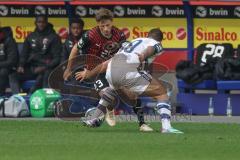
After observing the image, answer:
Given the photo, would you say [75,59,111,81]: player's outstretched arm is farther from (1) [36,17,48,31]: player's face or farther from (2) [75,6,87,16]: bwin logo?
(2) [75,6,87,16]: bwin logo

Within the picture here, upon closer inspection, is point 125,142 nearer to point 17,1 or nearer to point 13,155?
point 13,155

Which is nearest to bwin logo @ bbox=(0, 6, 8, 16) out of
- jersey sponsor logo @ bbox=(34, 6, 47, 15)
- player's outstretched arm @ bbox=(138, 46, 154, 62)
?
jersey sponsor logo @ bbox=(34, 6, 47, 15)

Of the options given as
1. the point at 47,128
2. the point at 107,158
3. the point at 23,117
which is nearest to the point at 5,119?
the point at 23,117

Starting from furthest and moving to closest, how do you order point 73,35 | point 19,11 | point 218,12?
point 19,11
point 218,12
point 73,35

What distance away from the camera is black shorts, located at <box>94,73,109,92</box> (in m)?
A: 15.7

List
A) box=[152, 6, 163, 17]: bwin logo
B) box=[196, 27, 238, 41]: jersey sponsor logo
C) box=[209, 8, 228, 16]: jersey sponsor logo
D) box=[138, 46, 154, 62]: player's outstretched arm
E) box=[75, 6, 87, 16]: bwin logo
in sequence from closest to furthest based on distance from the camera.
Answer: box=[138, 46, 154, 62]: player's outstretched arm < box=[209, 8, 228, 16]: jersey sponsor logo < box=[196, 27, 238, 41]: jersey sponsor logo < box=[152, 6, 163, 17]: bwin logo < box=[75, 6, 87, 16]: bwin logo

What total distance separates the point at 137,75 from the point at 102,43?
1.27 meters

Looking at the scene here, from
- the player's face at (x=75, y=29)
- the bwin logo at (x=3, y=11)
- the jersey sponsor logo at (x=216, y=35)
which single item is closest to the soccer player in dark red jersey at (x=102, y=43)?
the player's face at (x=75, y=29)

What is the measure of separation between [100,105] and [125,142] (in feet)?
5.90

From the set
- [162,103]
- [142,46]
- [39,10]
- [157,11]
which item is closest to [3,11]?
[39,10]

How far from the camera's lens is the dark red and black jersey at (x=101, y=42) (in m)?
15.3

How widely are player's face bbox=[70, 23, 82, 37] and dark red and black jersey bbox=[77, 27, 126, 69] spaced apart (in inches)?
135

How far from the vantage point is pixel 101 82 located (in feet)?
51.6

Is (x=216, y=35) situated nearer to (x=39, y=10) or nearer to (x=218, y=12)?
(x=218, y=12)
